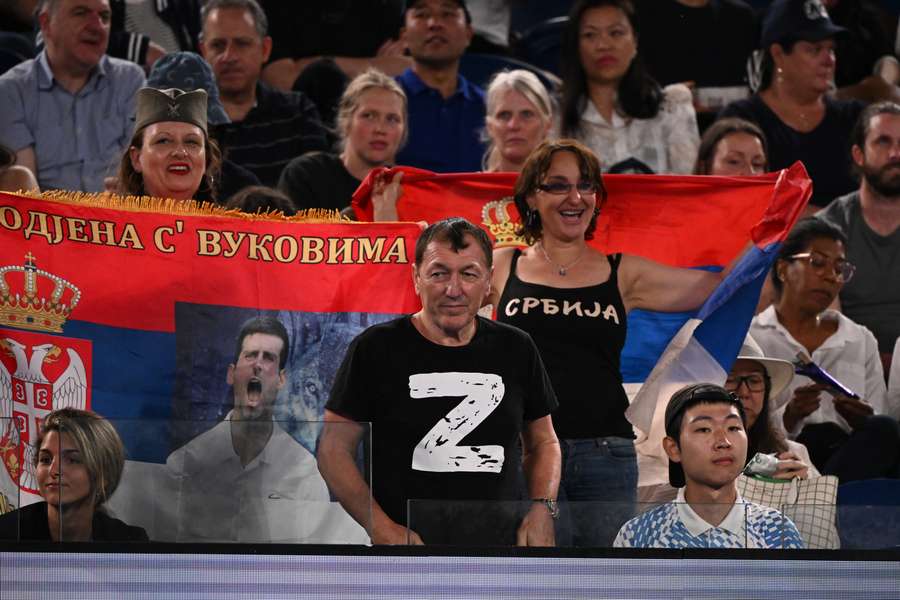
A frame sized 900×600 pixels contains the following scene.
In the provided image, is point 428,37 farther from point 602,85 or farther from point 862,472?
point 862,472

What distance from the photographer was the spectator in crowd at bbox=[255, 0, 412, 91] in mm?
7875

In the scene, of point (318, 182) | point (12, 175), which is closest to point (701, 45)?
point (318, 182)

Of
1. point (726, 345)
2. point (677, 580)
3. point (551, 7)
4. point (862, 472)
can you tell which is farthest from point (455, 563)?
point (551, 7)

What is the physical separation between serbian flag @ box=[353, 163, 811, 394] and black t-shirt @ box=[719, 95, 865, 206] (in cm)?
136

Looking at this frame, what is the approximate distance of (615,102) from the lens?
7297 millimetres

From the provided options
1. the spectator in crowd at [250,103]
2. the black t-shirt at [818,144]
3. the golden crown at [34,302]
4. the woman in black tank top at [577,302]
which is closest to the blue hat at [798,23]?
the black t-shirt at [818,144]

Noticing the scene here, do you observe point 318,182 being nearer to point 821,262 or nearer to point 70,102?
point 70,102

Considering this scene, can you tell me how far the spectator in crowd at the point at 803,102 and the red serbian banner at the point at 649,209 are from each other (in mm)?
1420

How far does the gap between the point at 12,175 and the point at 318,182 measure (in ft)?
3.87

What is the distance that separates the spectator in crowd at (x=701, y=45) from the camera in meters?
8.02

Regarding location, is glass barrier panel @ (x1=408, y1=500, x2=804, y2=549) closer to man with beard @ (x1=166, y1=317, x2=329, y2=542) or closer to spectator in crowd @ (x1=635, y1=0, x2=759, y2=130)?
man with beard @ (x1=166, y1=317, x2=329, y2=542)

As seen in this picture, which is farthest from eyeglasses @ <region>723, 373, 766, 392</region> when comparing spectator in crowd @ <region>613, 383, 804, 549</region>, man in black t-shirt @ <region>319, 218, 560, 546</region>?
man in black t-shirt @ <region>319, 218, 560, 546</region>

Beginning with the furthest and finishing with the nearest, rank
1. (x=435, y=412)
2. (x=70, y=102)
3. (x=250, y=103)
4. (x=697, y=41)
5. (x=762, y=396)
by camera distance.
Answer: (x=697, y=41) → (x=250, y=103) → (x=70, y=102) → (x=762, y=396) → (x=435, y=412)

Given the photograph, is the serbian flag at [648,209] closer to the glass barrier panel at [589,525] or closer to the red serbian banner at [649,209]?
the red serbian banner at [649,209]
